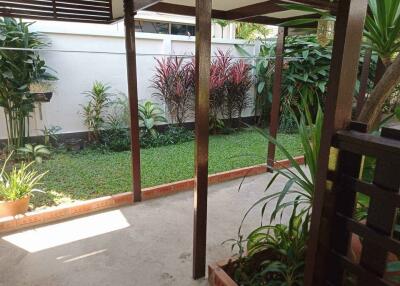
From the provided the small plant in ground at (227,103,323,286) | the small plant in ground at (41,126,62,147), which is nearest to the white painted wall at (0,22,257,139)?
the small plant in ground at (41,126,62,147)

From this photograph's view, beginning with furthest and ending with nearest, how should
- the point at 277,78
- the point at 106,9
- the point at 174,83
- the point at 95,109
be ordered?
the point at 174,83, the point at 95,109, the point at 277,78, the point at 106,9

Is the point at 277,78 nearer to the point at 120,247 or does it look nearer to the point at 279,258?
the point at 279,258

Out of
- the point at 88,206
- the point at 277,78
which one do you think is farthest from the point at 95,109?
the point at 277,78

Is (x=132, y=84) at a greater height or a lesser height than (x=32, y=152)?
greater

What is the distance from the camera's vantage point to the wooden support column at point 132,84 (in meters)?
2.58

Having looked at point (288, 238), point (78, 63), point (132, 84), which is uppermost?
point (78, 63)

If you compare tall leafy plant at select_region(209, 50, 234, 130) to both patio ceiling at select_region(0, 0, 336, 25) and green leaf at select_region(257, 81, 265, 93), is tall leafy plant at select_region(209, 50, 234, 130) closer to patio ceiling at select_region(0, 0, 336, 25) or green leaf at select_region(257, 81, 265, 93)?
green leaf at select_region(257, 81, 265, 93)

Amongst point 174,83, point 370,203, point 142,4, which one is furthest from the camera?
point 174,83

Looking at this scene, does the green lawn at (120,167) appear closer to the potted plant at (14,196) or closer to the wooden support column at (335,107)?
the potted plant at (14,196)

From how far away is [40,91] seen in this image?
12.8 ft

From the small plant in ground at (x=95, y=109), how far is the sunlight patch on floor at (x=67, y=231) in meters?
2.35

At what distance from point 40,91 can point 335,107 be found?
392cm

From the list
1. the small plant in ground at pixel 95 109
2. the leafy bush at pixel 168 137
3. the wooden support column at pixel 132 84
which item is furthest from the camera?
the leafy bush at pixel 168 137

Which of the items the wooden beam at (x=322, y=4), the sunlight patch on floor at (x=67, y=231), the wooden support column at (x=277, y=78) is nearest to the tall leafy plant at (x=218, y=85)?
the wooden support column at (x=277, y=78)
